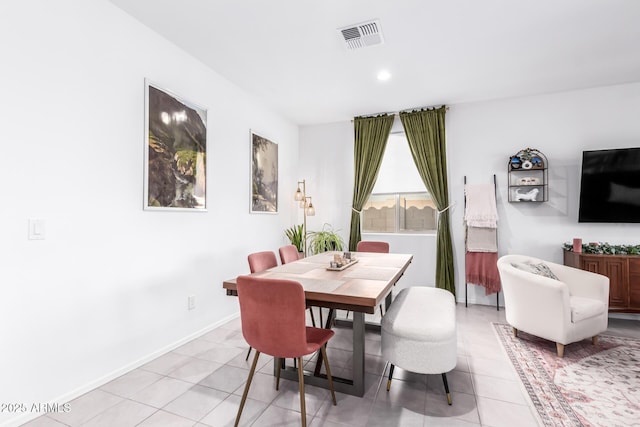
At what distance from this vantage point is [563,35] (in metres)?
2.76

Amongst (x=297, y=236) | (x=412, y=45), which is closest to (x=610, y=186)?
(x=412, y=45)

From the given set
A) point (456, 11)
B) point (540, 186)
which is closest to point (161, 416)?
point (456, 11)

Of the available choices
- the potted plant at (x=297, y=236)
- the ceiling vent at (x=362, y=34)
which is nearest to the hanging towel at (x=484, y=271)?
the potted plant at (x=297, y=236)

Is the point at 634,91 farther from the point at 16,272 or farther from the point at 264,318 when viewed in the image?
the point at 16,272

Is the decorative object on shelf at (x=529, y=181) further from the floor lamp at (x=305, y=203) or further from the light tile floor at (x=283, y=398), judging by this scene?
the floor lamp at (x=305, y=203)

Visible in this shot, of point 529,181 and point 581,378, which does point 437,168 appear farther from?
point 581,378

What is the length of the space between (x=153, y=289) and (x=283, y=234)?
8.18ft

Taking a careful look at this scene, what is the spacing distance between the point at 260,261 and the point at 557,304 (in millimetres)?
2611

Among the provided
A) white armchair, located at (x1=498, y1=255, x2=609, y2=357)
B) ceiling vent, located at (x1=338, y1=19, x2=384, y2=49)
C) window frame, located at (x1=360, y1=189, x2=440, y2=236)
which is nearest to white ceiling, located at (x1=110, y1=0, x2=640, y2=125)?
ceiling vent, located at (x1=338, y1=19, x2=384, y2=49)

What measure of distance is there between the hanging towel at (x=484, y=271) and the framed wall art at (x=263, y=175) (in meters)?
2.90

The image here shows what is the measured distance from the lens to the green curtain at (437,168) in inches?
175

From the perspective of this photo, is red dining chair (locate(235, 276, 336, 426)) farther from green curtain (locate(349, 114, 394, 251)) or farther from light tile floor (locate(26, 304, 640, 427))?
green curtain (locate(349, 114, 394, 251))

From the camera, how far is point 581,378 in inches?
92.8

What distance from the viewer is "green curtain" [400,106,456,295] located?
4.43 m
